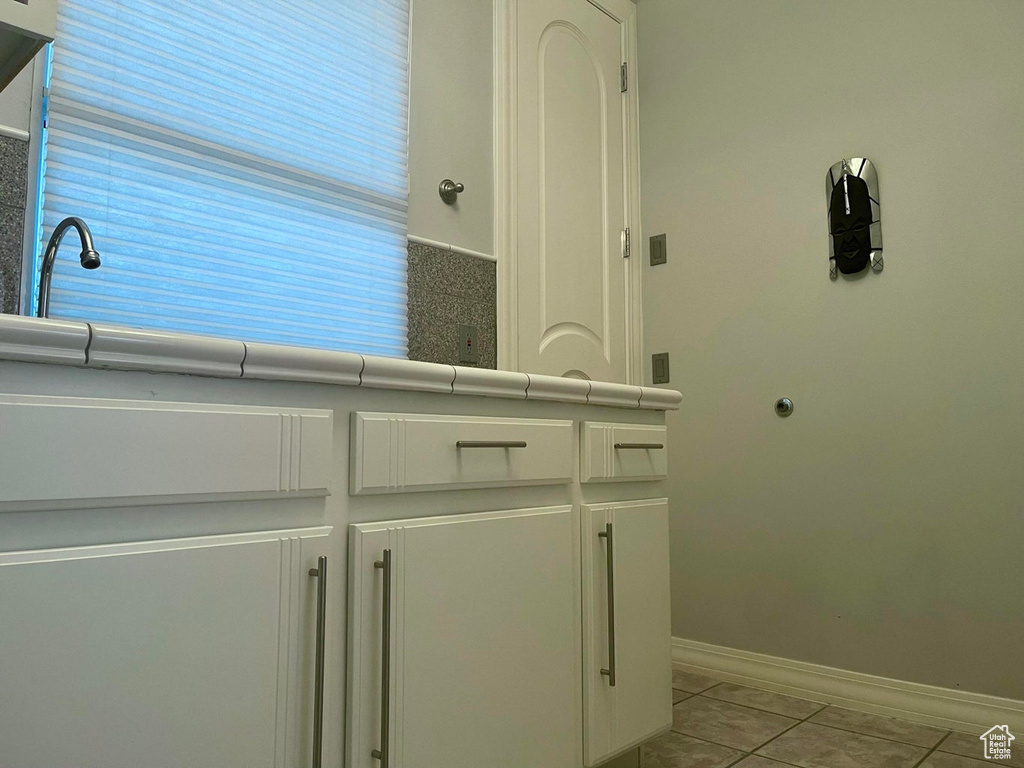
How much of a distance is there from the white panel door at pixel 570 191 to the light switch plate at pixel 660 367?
0.21 metres

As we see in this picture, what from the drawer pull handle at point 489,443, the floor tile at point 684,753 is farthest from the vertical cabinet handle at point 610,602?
the floor tile at point 684,753

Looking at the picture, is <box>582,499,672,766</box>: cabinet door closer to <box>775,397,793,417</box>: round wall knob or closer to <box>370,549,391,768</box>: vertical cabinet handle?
<box>370,549,391,768</box>: vertical cabinet handle

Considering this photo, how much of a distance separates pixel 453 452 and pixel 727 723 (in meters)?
1.38

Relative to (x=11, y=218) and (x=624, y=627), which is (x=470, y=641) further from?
(x=11, y=218)

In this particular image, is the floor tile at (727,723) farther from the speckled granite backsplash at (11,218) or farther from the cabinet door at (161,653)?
the speckled granite backsplash at (11,218)

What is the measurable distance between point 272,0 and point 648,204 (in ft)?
5.28

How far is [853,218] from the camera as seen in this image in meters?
2.26

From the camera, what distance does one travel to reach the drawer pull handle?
119cm

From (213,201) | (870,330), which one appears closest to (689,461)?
(870,330)

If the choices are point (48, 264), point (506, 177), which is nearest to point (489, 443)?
point (48, 264)

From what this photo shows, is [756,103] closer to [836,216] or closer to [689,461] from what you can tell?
[836,216]

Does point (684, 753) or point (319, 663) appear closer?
point (319, 663)

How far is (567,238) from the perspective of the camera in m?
2.40

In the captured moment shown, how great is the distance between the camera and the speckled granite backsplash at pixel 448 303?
77.2 inches
